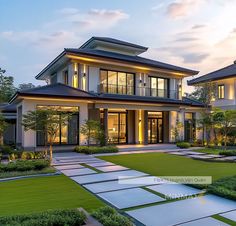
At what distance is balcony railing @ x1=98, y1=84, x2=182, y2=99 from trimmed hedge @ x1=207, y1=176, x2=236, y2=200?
46.0 feet

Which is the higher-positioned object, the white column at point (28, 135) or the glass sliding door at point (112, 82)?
the glass sliding door at point (112, 82)

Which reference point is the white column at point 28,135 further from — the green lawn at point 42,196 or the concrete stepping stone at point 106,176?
the concrete stepping stone at point 106,176

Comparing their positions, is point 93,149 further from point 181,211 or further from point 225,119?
point 181,211

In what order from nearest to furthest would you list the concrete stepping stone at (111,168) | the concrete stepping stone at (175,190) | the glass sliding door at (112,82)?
the concrete stepping stone at (175,190), the concrete stepping stone at (111,168), the glass sliding door at (112,82)

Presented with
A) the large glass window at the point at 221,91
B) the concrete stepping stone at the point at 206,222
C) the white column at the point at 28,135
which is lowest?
the concrete stepping stone at the point at 206,222

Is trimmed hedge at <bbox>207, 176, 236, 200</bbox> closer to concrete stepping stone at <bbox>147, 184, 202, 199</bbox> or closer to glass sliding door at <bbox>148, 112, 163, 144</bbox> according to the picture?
concrete stepping stone at <bbox>147, 184, 202, 199</bbox>

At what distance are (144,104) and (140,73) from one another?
3.76m

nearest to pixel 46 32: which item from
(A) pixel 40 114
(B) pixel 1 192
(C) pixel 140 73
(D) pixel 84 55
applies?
(D) pixel 84 55

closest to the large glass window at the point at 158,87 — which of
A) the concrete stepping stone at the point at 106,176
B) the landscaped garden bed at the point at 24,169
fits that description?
the concrete stepping stone at the point at 106,176

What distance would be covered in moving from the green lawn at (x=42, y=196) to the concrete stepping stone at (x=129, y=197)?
34 centimetres

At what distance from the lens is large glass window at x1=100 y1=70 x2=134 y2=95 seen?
21375 millimetres

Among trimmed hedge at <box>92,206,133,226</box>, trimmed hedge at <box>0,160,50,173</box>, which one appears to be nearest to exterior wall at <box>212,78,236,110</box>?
trimmed hedge at <box>0,160,50,173</box>

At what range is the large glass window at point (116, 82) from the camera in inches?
842

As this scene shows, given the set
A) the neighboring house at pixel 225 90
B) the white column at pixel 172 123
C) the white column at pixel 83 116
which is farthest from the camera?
the neighboring house at pixel 225 90
